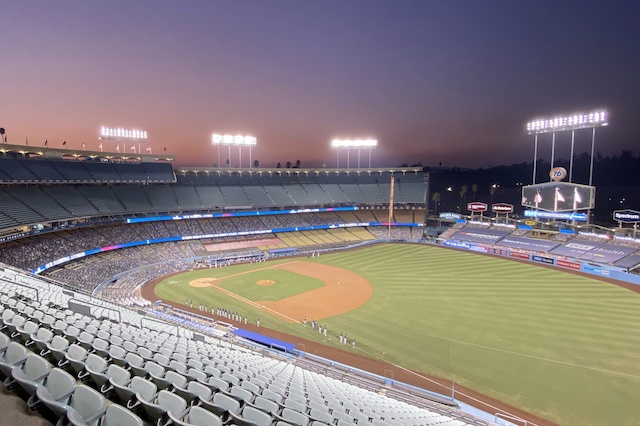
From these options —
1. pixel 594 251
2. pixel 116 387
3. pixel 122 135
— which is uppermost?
pixel 122 135

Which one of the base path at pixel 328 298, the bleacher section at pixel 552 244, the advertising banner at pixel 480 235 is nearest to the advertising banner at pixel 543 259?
the bleacher section at pixel 552 244

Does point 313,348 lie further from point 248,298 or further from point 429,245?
point 429,245

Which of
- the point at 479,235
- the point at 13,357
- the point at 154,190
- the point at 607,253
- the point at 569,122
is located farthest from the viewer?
the point at 479,235

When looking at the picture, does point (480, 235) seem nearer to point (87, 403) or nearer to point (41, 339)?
point (41, 339)

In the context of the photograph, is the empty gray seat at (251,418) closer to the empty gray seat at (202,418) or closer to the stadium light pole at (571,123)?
the empty gray seat at (202,418)

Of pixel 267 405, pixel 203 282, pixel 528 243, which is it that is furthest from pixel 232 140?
pixel 267 405

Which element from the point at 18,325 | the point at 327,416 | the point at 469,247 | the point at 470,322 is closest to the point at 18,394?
the point at 18,325

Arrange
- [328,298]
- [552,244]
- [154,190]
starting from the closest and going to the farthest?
[328,298] → [552,244] → [154,190]
